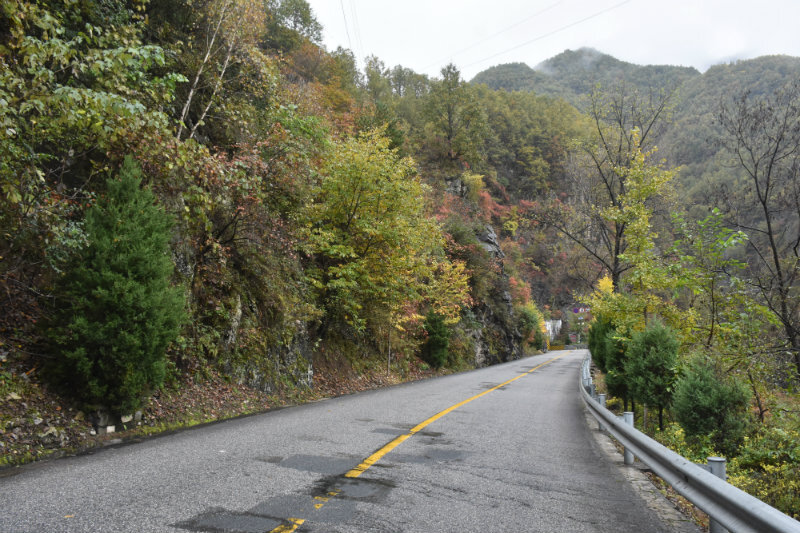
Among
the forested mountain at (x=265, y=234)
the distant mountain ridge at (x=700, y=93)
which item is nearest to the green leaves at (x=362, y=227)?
the forested mountain at (x=265, y=234)

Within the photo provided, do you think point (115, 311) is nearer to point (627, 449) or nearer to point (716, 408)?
point (627, 449)

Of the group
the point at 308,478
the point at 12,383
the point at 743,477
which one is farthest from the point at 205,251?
the point at 743,477

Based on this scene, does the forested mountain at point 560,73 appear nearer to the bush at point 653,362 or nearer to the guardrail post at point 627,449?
the bush at point 653,362

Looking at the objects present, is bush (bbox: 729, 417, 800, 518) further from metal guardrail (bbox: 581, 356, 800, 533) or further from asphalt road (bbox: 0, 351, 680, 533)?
metal guardrail (bbox: 581, 356, 800, 533)

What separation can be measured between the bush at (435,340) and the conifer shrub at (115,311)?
1792 cm

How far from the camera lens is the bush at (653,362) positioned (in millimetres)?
10047

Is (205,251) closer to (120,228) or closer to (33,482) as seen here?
(120,228)

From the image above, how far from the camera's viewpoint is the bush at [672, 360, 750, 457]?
7.38 metres

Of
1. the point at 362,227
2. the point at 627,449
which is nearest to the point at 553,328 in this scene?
the point at 362,227

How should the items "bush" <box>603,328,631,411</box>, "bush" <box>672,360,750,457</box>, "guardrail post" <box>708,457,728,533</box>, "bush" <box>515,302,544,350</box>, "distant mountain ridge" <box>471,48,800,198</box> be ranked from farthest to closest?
1. "bush" <box>515,302,544,350</box>
2. "distant mountain ridge" <box>471,48,800,198</box>
3. "bush" <box>603,328,631,411</box>
4. "bush" <box>672,360,750,457</box>
5. "guardrail post" <box>708,457,728,533</box>

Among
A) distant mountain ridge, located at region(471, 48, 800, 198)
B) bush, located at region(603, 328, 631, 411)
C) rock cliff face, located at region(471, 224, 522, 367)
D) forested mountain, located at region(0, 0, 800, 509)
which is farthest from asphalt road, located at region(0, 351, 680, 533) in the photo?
rock cliff face, located at region(471, 224, 522, 367)

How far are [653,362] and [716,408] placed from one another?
2.79 m

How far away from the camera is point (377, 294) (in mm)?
14086

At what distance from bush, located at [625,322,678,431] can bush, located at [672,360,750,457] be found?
2.12 metres
